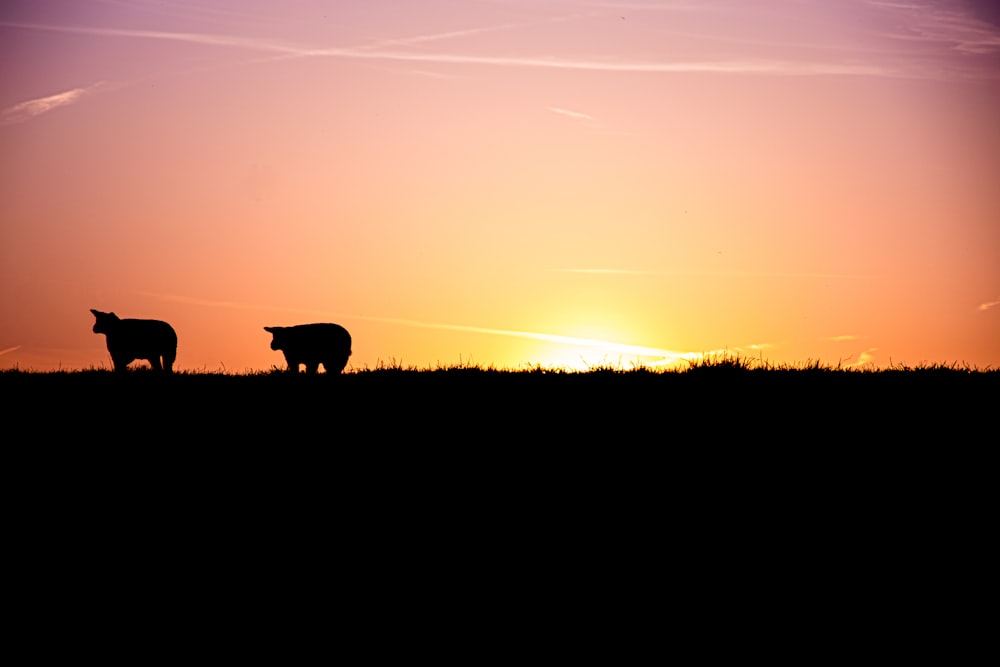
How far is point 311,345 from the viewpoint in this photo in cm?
2762

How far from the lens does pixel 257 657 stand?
8.35 meters

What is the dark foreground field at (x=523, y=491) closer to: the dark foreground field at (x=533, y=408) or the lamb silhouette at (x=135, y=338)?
the dark foreground field at (x=533, y=408)

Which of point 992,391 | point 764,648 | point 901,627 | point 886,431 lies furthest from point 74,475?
point 992,391

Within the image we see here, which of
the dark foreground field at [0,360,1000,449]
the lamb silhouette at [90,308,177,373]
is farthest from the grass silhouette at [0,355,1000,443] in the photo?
the lamb silhouette at [90,308,177,373]

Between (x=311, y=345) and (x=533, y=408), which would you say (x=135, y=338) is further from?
(x=533, y=408)

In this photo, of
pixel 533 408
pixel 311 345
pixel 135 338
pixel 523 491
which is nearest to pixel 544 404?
pixel 533 408

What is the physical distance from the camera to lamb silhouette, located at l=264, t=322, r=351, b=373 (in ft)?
90.1

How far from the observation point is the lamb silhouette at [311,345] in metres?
27.5

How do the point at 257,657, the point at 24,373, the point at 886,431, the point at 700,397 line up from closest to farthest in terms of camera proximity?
1. the point at 257,657
2. the point at 886,431
3. the point at 700,397
4. the point at 24,373

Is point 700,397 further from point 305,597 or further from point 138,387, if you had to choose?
point 138,387

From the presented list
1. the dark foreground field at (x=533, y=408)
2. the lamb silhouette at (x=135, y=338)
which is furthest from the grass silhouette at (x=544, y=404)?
the lamb silhouette at (x=135, y=338)

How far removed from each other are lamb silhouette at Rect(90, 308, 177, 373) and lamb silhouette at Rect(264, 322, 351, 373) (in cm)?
299

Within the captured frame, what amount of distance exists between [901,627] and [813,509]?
2953mm

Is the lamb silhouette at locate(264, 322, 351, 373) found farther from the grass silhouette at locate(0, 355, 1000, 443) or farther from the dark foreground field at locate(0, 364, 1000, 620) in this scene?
the dark foreground field at locate(0, 364, 1000, 620)
